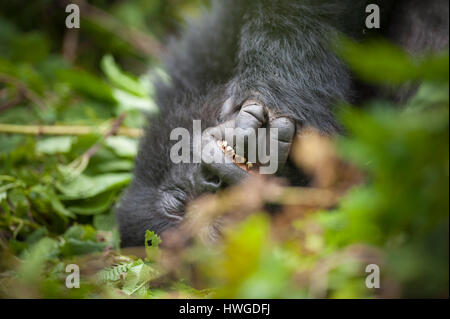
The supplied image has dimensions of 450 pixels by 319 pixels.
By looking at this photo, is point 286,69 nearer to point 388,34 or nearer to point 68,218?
point 388,34

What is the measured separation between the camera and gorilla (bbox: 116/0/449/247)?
4.25 feet

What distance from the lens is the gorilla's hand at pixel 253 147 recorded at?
122 cm

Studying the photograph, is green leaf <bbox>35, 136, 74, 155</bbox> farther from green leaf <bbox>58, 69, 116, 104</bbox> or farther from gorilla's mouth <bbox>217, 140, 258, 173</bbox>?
gorilla's mouth <bbox>217, 140, 258, 173</bbox>

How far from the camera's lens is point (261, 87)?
1354 millimetres

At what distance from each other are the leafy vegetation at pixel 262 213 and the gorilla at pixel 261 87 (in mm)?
64

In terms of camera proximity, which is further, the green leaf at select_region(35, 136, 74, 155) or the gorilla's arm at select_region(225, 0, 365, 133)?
the green leaf at select_region(35, 136, 74, 155)

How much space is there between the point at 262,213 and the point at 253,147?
0.61 ft

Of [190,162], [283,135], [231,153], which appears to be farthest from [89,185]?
[283,135]

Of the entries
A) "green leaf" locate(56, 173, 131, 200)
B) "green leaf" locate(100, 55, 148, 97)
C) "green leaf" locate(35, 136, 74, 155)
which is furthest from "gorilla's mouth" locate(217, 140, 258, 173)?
"green leaf" locate(100, 55, 148, 97)

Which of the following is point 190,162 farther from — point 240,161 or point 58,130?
point 58,130

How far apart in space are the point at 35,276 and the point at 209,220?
0.46 m

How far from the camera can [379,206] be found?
74 centimetres
